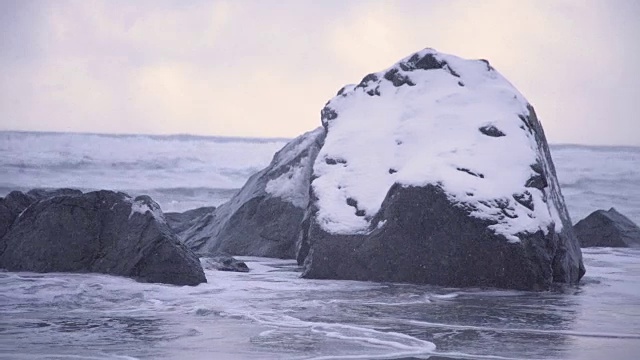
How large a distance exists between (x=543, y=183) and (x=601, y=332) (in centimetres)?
287

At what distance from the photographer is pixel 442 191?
8.18 meters

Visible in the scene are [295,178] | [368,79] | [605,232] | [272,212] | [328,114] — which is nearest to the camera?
[328,114]

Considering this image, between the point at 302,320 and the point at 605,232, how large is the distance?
8.03 m

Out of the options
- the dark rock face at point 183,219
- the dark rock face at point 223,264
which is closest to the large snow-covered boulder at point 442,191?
the dark rock face at point 223,264

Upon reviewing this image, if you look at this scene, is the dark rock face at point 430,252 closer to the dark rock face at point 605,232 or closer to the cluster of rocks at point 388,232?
the cluster of rocks at point 388,232

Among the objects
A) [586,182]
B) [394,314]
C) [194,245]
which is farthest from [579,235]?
[586,182]

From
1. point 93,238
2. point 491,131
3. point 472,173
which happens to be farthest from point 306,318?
point 491,131

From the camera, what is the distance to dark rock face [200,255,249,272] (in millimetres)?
8938

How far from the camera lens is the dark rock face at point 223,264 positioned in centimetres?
894

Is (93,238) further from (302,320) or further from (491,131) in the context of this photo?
(491,131)

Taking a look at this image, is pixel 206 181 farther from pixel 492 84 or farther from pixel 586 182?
pixel 492 84

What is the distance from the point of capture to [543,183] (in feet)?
27.8

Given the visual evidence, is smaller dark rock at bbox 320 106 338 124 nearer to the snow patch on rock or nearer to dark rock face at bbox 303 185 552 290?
the snow patch on rock

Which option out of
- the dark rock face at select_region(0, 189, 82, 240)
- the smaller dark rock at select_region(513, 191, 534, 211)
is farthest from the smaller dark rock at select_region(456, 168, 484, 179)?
the dark rock face at select_region(0, 189, 82, 240)
